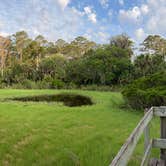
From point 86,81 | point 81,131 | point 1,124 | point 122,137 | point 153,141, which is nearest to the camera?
point 153,141

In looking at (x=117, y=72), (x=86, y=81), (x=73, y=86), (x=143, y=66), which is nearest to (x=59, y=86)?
(x=73, y=86)

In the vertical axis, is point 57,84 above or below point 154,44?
below

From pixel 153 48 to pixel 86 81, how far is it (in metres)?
10.3

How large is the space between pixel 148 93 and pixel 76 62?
15.6 meters

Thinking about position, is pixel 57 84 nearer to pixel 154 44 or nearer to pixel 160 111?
pixel 154 44

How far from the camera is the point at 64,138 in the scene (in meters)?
5.09

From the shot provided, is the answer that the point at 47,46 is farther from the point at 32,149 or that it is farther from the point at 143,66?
the point at 32,149

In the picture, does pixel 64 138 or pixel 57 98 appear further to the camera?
pixel 57 98

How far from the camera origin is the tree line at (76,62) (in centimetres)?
2094

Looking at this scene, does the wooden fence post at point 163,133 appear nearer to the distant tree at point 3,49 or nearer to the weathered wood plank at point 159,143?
the weathered wood plank at point 159,143

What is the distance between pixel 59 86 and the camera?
70.9 feet

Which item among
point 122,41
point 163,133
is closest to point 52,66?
point 122,41

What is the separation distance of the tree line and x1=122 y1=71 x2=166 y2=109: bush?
34.1ft

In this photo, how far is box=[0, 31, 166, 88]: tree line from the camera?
68.7 ft
